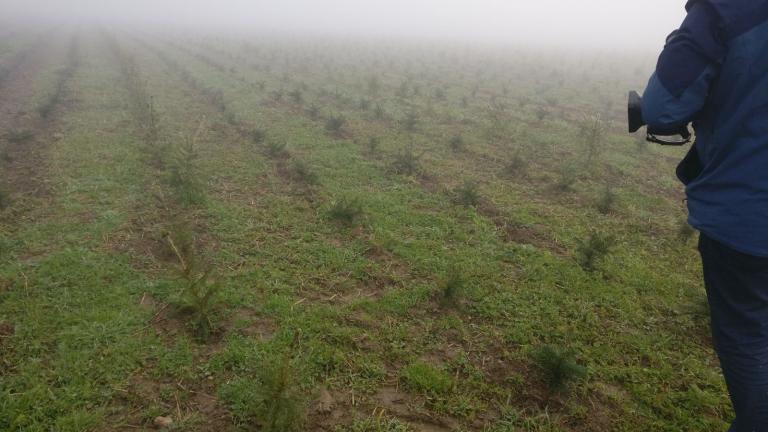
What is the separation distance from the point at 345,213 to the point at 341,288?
60.4 inches

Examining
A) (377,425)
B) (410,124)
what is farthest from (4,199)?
(410,124)

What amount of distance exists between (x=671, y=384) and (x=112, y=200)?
22.4 ft

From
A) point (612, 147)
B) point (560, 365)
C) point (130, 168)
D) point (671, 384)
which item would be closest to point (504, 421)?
point (560, 365)

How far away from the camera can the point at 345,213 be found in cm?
586

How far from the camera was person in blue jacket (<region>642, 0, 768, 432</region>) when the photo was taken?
1979 millimetres

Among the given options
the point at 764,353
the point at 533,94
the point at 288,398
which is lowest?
the point at 533,94

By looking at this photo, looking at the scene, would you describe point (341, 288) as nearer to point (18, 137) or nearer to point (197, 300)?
point (197, 300)

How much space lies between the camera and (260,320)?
157 inches

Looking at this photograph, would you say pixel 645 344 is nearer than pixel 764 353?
No

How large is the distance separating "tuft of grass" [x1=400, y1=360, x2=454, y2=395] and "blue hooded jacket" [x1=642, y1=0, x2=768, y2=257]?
2.02m

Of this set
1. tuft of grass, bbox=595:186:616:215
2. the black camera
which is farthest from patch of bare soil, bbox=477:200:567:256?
the black camera

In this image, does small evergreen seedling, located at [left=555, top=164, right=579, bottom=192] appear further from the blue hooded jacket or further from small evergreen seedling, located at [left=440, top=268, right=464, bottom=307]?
the blue hooded jacket

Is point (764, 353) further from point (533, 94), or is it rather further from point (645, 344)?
point (533, 94)

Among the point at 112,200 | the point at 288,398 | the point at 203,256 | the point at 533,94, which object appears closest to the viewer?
the point at 288,398
